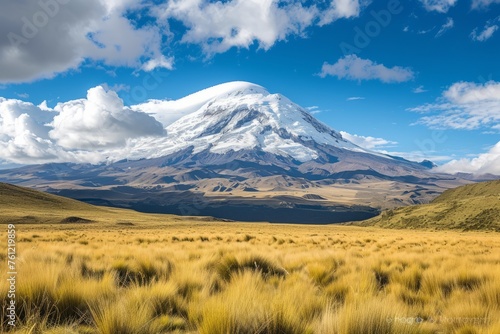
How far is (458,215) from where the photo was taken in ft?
277

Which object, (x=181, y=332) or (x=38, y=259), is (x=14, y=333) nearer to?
(x=181, y=332)

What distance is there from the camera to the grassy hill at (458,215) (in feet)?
248

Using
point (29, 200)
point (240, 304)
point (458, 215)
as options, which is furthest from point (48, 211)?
point (240, 304)

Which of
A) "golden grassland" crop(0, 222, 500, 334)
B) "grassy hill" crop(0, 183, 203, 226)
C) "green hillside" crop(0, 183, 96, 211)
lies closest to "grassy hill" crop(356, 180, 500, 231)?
"grassy hill" crop(0, 183, 203, 226)

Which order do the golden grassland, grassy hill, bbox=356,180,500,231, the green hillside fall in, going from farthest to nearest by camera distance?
the green hillside < grassy hill, bbox=356,180,500,231 < the golden grassland

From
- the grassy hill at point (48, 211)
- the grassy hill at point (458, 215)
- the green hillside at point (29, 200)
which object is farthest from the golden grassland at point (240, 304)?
the green hillside at point (29, 200)

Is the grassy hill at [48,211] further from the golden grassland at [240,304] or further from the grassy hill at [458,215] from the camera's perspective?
the golden grassland at [240,304]

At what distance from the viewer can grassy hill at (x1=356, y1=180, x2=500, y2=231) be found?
75562 millimetres

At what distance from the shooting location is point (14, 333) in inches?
129

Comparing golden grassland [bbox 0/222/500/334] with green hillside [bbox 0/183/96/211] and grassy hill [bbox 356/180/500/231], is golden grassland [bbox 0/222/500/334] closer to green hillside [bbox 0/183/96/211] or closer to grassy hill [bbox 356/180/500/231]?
grassy hill [bbox 356/180/500/231]

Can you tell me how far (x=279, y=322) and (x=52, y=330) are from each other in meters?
2.28

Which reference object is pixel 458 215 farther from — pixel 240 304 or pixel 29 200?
pixel 29 200

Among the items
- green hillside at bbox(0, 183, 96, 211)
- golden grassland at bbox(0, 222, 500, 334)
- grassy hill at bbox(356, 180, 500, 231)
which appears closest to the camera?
golden grassland at bbox(0, 222, 500, 334)

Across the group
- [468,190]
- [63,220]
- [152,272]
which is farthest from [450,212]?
[152,272]
